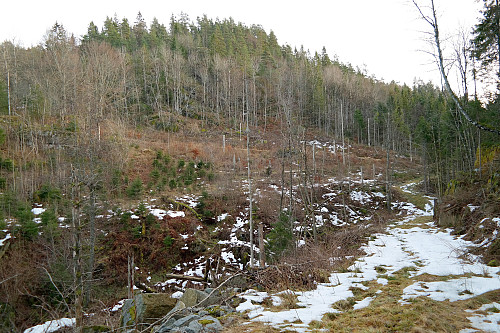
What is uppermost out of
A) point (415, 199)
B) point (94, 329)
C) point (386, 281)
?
point (386, 281)

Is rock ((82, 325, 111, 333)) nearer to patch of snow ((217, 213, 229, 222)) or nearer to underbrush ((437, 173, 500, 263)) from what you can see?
underbrush ((437, 173, 500, 263))

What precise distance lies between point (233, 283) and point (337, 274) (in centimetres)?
250

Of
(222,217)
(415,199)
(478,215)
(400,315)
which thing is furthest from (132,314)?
(415,199)

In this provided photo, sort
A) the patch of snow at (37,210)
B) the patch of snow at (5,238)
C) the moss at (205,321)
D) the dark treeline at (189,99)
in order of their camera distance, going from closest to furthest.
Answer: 1. the moss at (205,321)
2. the patch of snow at (5,238)
3. the patch of snow at (37,210)
4. the dark treeline at (189,99)

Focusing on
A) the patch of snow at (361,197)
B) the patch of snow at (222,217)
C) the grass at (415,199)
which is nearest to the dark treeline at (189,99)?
the grass at (415,199)

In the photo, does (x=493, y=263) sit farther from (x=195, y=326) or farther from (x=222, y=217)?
(x=222, y=217)

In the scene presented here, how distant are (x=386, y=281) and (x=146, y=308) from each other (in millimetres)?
4420

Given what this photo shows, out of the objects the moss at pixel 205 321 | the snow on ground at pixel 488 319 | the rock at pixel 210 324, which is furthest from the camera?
the moss at pixel 205 321

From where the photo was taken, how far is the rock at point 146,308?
484 cm

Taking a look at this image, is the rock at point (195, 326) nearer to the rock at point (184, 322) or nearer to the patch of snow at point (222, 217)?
the rock at point (184, 322)

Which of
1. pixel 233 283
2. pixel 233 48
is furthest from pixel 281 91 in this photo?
pixel 233 48

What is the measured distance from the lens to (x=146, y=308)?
16.0 feet

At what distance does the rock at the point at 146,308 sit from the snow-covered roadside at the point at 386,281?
154 cm

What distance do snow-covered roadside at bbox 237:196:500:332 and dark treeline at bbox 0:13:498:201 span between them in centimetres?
697
